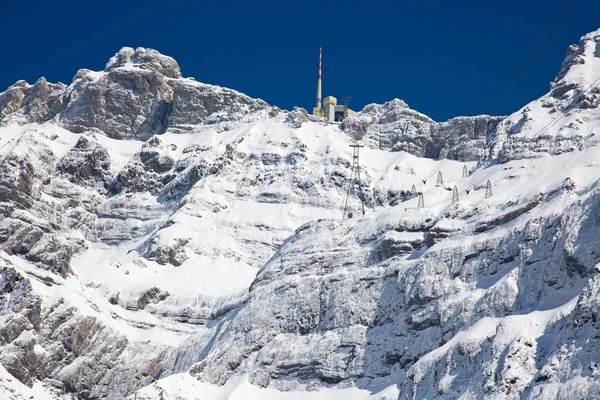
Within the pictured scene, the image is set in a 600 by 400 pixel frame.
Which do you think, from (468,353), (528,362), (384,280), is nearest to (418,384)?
(468,353)

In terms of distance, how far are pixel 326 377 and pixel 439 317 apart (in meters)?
22.0

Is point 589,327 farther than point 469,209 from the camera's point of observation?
No

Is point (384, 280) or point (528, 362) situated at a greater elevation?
point (384, 280)

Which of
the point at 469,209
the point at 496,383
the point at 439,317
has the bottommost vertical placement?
the point at 496,383

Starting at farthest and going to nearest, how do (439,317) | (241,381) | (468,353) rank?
(241,381), (439,317), (468,353)

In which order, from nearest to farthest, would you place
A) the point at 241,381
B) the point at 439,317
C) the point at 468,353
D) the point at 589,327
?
the point at 589,327 → the point at 468,353 → the point at 439,317 → the point at 241,381

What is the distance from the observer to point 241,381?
193 meters

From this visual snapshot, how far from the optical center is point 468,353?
161 meters

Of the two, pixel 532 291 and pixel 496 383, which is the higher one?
pixel 532 291

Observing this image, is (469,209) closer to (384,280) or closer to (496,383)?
(384,280)

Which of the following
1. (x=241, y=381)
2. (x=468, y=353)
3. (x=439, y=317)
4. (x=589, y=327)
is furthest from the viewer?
(x=241, y=381)

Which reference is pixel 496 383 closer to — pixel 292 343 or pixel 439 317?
pixel 439 317

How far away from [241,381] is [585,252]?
60056 millimetres

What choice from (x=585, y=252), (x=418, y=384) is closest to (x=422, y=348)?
(x=418, y=384)
